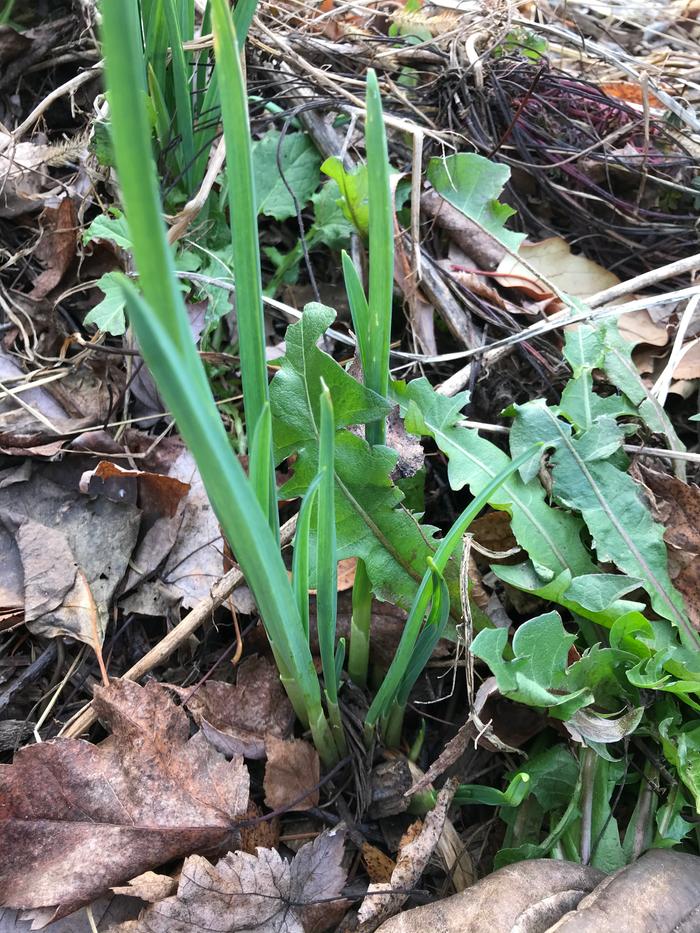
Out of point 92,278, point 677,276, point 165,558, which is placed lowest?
point 165,558

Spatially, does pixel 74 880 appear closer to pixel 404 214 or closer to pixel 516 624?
pixel 516 624

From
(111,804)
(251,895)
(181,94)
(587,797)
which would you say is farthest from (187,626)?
(181,94)

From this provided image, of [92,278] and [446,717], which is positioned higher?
[92,278]

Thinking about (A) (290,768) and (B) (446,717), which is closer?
(A) (290,768)

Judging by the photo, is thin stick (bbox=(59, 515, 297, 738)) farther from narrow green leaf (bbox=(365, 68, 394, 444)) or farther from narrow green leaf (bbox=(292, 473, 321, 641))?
narrow green leaf (bbox=(365, 68, 394, 444))

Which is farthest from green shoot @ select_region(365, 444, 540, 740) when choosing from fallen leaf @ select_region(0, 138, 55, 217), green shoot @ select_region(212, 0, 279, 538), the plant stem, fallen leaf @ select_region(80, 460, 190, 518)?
fallen leaf @ select_region(0, 138, 55, 217)

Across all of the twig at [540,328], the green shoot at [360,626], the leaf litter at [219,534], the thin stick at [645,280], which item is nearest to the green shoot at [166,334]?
the green shoot at [360,626]

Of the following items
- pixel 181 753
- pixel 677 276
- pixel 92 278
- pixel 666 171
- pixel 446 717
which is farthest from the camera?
pixel 666 171

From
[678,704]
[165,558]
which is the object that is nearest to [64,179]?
[165,558]
